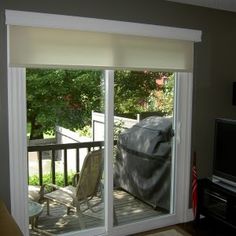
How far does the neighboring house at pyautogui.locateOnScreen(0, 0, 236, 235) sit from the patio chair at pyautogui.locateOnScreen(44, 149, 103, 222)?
1.15 m

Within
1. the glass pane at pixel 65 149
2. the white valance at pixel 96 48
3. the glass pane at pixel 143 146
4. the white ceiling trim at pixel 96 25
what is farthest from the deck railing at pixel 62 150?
the white ceiling trim at pixel 96 25

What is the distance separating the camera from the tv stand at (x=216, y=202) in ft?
9.94

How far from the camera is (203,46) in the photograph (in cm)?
344

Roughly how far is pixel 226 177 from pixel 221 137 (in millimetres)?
421

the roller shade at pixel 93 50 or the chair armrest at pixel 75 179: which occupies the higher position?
the roller shade at pixel 93 50

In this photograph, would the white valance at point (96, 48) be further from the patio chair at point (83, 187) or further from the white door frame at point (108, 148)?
the patio chair at point (83, 187)

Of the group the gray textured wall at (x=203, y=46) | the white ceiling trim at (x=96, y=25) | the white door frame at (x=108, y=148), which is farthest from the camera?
the gray textured wall at (x=203, y=46)

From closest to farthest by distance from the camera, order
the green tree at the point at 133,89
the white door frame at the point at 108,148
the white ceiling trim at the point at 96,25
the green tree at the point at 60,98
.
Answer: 1. the white ceiling trim at the point at 96,25
2. the white door frame at the point at 108,148
3. the green tree at the point at 60,98
4. the green tree at the point at 133,89

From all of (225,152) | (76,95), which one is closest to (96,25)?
(76,95)

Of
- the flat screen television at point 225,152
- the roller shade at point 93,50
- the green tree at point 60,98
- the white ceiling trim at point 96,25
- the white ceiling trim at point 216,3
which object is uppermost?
the white ceiling trim at point 216,3

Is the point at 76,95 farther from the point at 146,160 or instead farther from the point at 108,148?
the point at 146,160

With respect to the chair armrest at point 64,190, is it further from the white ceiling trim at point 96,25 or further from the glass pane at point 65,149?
the white ceiling trim at point 96,25

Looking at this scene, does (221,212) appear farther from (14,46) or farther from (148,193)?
(14,46)

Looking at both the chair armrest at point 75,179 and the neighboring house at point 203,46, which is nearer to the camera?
the neighboring house at point 203,46
